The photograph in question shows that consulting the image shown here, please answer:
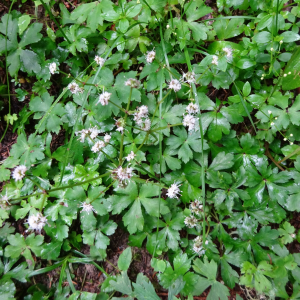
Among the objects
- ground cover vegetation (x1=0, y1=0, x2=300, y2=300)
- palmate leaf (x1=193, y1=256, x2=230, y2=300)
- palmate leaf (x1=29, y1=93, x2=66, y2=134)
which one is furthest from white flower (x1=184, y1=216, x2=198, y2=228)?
palmate leaf (x1=29, y1=93, x2=66, y2=134)

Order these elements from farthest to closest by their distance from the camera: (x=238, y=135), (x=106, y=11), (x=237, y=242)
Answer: (x=238, y=135) < (x=237, y=242) < (x=106, y=11)

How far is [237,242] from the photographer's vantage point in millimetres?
2561

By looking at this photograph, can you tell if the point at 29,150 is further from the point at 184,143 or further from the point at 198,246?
the point at 198,246

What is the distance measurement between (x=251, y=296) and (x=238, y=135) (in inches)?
73.0

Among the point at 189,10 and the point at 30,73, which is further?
the point at 30,73

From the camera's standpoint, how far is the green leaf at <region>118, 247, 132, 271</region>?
2.58 m

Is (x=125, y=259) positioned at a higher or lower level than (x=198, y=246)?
lower

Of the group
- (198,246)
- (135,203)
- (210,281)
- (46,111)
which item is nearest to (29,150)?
(46,111)

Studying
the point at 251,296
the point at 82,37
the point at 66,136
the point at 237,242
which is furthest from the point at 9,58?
the point at 251,296

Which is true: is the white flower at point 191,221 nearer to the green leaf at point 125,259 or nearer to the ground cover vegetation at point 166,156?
the ground cover vegetation at point 166,156

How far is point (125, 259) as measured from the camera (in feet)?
8.50

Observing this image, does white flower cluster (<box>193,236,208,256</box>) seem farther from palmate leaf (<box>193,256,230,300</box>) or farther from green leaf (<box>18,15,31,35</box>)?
green leaf (<box>18,15,31,35</box>)

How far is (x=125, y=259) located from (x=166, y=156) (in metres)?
1.22

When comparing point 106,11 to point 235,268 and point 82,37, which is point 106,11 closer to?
point 82,37
